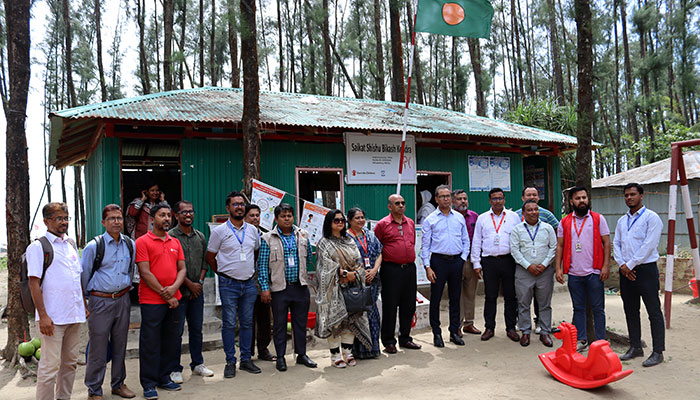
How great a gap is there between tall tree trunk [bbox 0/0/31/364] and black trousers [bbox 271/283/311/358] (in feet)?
10.5

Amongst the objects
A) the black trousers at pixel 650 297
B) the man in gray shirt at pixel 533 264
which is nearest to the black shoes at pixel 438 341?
the man in gray shirt at pixel 533 264

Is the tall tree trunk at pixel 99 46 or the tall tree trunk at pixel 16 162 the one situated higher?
the tall tree trunk at pixel 99 46

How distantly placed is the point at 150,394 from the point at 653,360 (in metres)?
4.74

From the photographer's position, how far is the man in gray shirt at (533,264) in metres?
5.59

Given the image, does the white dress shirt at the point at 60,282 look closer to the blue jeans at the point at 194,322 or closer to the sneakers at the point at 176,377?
the blue jeans at the point at 194,322

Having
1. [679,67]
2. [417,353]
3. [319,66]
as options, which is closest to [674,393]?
[417,353]

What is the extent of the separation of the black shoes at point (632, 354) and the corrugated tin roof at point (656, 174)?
7.73 metres

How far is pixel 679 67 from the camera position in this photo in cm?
2202

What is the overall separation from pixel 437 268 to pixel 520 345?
1291mm

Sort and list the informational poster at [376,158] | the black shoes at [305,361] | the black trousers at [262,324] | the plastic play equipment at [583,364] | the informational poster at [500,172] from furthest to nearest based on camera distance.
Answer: the informational poster at [500,172] < the informational poster at [376,158] < the black trousers at [262,324] < the black shoes at [305,361] < the plastic play equipment at [583,364]

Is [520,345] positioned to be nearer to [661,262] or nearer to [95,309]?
[95,309]

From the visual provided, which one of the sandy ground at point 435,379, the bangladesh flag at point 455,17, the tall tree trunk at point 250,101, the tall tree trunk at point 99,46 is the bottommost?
the sandy ground at point 435,379

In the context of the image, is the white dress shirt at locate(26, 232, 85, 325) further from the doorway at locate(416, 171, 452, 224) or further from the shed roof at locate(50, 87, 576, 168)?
the doorway at locate(416, 171, 452, 224)

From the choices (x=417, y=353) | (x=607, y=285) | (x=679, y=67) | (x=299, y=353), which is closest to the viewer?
Answer: (x=299, y=353)
